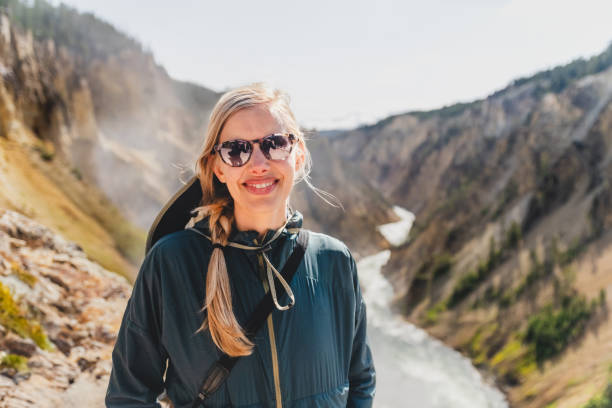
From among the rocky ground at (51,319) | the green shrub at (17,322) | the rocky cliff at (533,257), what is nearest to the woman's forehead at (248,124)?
the rocky ground at (51,319)

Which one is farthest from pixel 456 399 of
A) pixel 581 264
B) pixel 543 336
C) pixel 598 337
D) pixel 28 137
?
pixel 28 137

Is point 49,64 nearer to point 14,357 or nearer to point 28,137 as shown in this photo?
point 28,137

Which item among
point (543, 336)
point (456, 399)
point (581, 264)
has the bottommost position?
point (456, 399)

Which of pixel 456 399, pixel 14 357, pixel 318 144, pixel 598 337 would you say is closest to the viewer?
pixel 14 357

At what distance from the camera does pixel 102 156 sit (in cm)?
2953

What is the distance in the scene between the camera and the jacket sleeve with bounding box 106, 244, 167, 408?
2.20 m

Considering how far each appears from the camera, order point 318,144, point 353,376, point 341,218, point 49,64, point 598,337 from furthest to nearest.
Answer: point 318,144
point 341,218
point 49,64
point 598,337
point 353,376

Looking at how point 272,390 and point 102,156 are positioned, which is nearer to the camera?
point 272,390

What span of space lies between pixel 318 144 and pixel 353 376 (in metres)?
62.4

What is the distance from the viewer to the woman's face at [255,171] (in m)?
2.37

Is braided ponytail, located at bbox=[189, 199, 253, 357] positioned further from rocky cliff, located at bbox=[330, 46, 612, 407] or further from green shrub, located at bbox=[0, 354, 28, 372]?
rocky cliff, located at bbox=[330, 46, 612, 407]

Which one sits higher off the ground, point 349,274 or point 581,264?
point 349,274

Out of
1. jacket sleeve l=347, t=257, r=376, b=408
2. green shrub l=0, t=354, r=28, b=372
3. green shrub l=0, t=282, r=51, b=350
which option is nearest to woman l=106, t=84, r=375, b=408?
jacket sleeve l=347, t=257, r=376, b=408

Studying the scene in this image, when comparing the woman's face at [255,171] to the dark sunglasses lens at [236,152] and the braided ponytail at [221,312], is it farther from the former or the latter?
the braided ponytail at [221,312]
